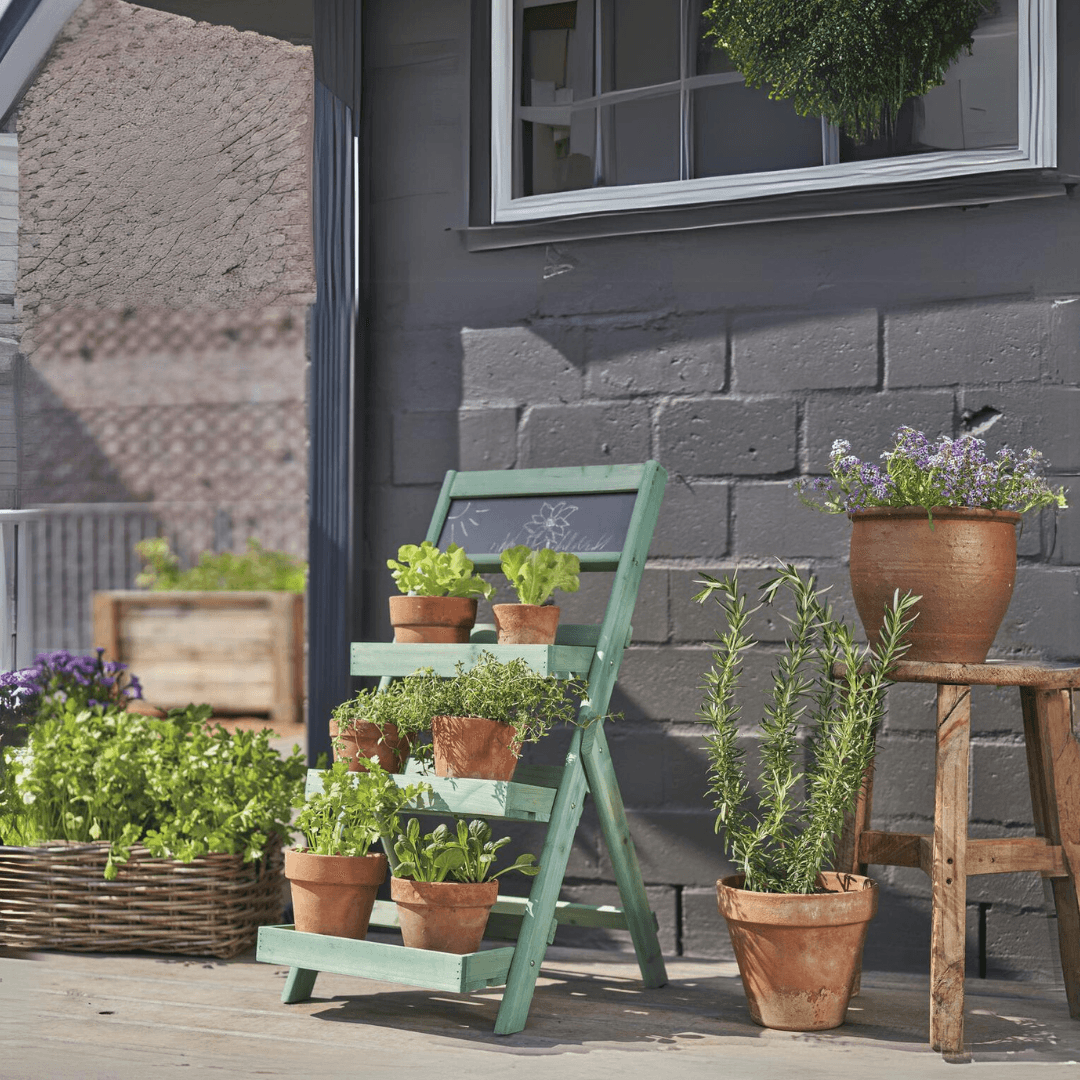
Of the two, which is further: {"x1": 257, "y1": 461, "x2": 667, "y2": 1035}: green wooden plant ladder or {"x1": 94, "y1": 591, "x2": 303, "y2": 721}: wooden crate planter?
{"x1": 94, "y1": 591, "x2": 303, "y2": 721}: wooden crate planter

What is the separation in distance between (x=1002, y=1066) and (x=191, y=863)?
1.57 meters

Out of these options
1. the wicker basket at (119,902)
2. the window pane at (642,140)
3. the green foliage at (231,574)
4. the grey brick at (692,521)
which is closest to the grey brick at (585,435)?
the grey brick at (692,521)

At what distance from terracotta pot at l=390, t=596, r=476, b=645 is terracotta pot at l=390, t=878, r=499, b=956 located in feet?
1.47

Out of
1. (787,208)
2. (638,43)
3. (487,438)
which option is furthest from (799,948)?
(638,43)

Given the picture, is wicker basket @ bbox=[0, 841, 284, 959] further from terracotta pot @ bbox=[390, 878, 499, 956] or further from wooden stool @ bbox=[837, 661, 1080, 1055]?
wooden stool @ bbox=[837, 661, 1080, 1055]

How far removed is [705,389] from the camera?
9.75 feet

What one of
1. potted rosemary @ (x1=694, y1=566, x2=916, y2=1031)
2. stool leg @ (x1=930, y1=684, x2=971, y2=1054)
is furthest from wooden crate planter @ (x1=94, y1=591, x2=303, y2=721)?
stool leg @ (x1=930, y1=684, x2=971, y2=1054)

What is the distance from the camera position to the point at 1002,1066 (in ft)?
7.06

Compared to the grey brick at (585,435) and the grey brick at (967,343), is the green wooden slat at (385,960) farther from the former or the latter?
the grey brick at (967,343)

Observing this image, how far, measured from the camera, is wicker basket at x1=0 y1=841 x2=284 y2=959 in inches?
109

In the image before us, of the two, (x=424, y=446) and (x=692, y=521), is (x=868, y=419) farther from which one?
(x=424, y=446)

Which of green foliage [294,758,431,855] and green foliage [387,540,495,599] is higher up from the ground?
green foliage [387,540,495,599]

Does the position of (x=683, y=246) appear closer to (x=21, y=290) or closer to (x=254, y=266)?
(x=254, y=266)

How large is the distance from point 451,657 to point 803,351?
105cm
